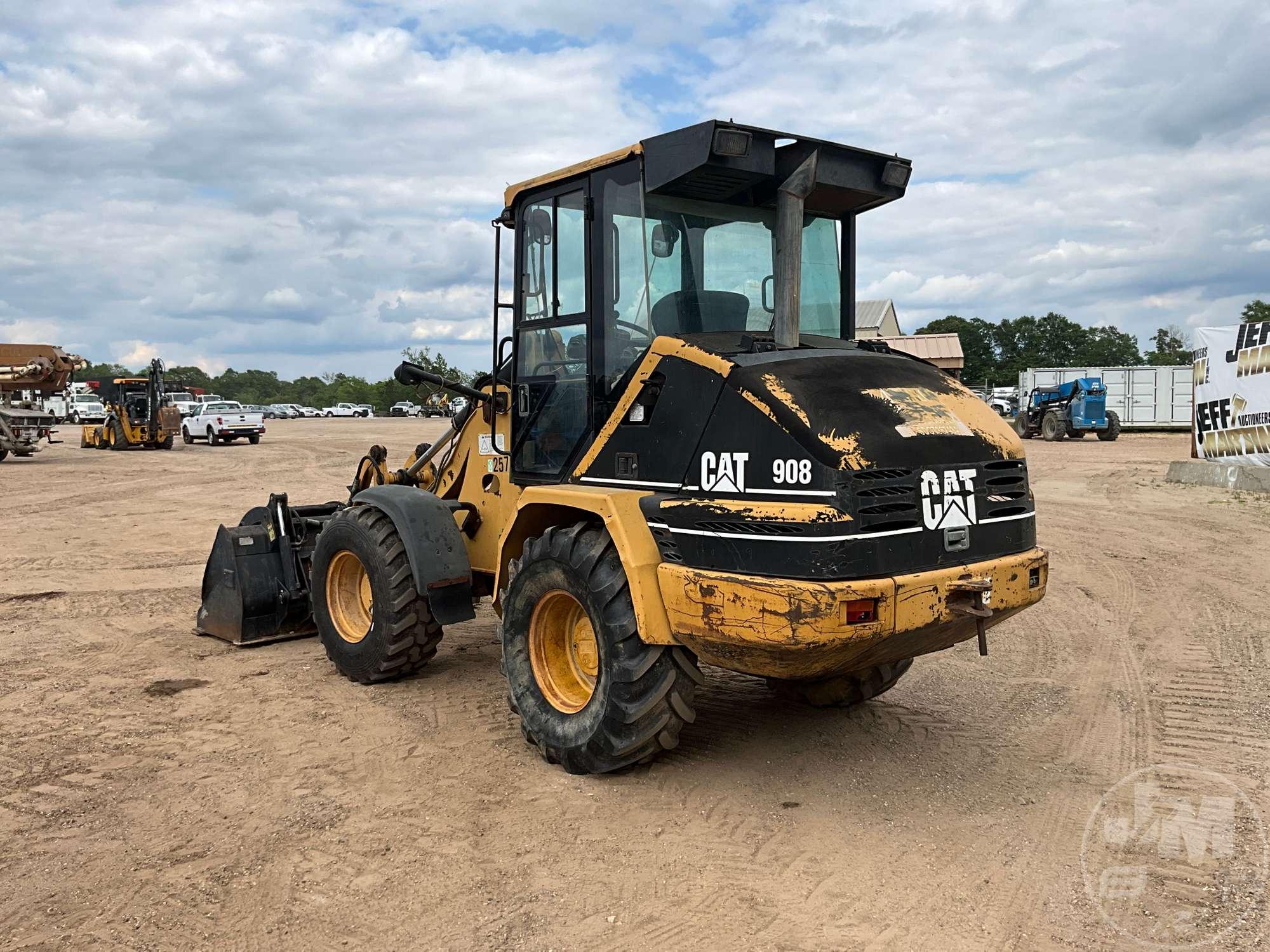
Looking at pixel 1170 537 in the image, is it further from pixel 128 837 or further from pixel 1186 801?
pixel 128 837

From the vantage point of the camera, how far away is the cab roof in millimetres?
4613

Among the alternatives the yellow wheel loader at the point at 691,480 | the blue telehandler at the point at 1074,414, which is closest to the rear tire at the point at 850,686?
the yellow wheel loader at the point at 691,480

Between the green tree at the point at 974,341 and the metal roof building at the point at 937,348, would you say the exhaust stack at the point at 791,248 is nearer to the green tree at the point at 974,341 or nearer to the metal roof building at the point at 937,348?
the metal roof building at the point at 937,348

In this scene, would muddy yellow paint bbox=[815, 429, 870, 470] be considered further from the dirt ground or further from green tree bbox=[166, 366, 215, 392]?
green tree bbox=[166, 366, 215, 392]

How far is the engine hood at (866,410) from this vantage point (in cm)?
402

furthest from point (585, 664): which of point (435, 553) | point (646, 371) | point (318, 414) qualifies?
point (318, 414)

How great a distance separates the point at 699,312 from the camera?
506 centimetres

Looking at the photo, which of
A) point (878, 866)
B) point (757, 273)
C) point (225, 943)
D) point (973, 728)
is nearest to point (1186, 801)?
point (973, 728)

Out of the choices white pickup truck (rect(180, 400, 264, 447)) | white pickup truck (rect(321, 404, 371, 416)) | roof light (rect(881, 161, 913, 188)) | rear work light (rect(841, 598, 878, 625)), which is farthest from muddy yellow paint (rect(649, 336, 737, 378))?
white pickup truck (rect(321, 404, 371, 416))

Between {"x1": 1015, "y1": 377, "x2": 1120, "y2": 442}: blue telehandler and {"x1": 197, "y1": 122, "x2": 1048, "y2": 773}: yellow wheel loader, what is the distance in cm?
2963

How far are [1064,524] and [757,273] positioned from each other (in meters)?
9.93

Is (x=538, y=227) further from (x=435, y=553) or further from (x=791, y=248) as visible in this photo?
(x=435, y=553)

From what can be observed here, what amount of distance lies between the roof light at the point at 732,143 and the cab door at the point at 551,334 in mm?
918

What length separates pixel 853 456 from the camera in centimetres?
396
